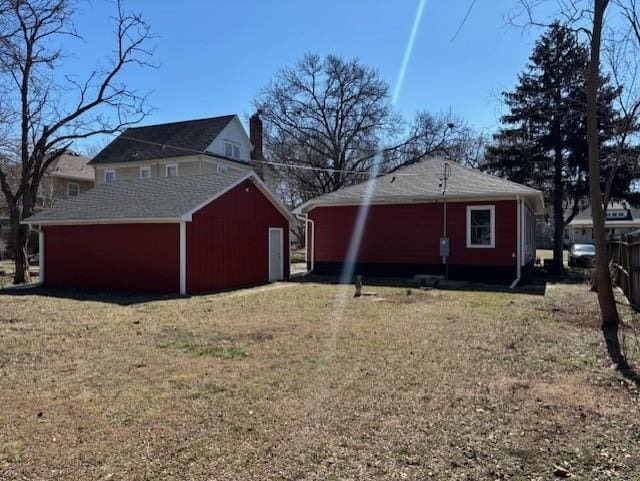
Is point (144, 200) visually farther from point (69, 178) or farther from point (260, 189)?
point (69, 178)

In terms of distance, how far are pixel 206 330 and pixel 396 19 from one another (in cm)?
660

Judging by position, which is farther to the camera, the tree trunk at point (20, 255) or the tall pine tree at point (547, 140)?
the tall pine tree at point (547, 140)

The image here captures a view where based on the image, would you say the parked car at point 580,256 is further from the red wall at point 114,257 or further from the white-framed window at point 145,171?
the white-framed window at point 145,171

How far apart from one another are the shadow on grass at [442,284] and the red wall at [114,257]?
464 centimetres

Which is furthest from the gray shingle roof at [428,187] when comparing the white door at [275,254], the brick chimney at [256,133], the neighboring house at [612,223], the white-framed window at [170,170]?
the neighboring house at [612,223]

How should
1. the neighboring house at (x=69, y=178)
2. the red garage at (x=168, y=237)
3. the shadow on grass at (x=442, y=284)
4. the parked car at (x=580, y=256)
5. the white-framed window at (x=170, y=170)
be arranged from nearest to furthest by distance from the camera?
the red garage at (x=168, y=237) → the shadow on grass at (x=442, y=284) → the parked car at (x=580, y=256) → the white-framed window at (x=170, y=170) → the neighboring house at (x=69, y=178)

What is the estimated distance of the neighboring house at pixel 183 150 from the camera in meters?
30.8

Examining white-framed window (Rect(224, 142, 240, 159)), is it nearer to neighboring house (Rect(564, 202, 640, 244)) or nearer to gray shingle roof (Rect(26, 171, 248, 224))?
gray shingle roof (Rect(26, 171, 248, 224))

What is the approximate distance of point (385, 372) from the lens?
5.80m

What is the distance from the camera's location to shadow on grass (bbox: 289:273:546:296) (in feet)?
47.3

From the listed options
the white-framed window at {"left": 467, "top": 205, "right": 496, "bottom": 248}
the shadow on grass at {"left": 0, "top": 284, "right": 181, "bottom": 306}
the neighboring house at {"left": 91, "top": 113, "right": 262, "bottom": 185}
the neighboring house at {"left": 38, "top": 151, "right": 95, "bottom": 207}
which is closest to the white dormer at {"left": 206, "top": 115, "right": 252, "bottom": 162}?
the neighboring house at {"left": 91, "top": 113, "right": 262, "bottom": 185}

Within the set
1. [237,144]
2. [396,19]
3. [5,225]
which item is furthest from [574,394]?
[5,225]

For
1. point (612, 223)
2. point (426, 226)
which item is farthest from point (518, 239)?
point (612, 223)

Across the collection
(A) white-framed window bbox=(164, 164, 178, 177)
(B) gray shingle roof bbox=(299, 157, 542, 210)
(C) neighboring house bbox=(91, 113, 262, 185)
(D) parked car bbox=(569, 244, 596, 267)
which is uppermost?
(C) neighboring house bbox=(91, 113, 262, 185)
